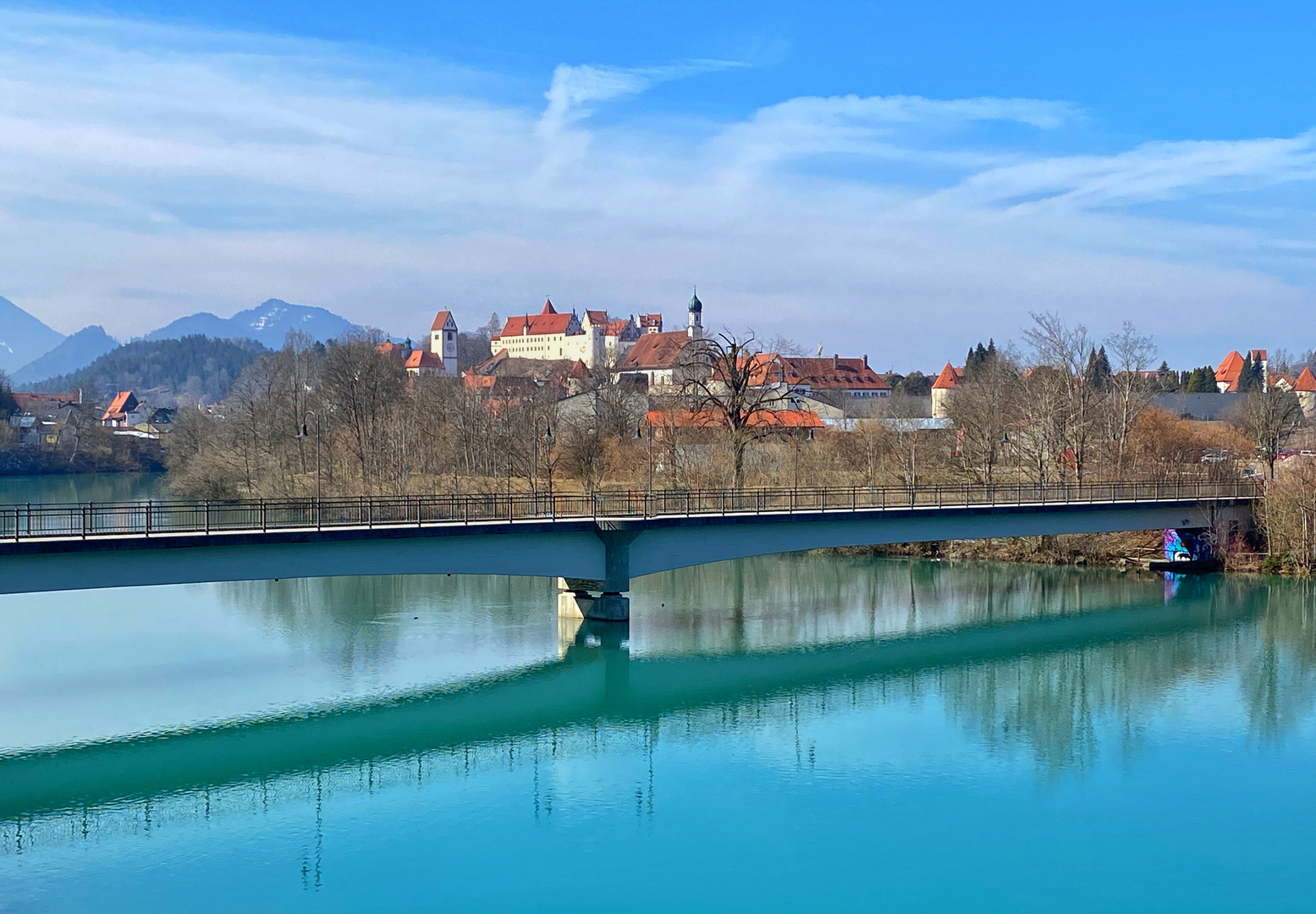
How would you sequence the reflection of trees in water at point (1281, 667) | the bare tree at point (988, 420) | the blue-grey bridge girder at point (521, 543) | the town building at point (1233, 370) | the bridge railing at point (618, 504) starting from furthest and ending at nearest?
1. the town building at point (1233, 370)
2. the bare tree at point (988, 420)
3. the bridge railing at point (618, 504)
4. the reflection of trees in water at point (1281, 667)
5. the blue-grey bridge girder at point (521, 543)

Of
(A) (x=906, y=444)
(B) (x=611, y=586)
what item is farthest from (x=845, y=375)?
(B) (x=611, y=586)

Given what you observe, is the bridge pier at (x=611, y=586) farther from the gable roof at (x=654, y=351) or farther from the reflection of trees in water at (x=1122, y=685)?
the gable roof at (x=654, y=351)

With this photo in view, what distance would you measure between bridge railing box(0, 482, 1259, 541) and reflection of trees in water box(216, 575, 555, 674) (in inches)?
125

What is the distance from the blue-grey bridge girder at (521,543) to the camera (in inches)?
1184

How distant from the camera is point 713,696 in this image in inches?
1332

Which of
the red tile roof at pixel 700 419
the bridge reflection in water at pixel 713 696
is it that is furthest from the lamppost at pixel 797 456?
the bridge reflection in water at pixel 713 696

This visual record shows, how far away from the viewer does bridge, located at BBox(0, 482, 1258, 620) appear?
100 ft

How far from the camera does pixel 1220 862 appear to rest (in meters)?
21.3

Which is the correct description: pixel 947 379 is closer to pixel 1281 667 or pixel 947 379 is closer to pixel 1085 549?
pixel 1085 549

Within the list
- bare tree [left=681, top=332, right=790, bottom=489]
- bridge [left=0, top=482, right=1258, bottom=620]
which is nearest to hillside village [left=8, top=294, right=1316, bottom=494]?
bare tree [left=681, top=332, right=790, bottom=489]

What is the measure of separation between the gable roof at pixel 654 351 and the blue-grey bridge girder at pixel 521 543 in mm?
124498

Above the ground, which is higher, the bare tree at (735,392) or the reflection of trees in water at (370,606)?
the bare tree at (735,392)

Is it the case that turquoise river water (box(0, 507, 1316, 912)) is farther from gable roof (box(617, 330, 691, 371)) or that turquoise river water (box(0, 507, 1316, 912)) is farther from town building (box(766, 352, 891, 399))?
gable roof (box(617, 330, 691, 371))

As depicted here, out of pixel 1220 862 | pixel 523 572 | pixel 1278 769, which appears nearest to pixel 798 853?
pixel 1220 862
